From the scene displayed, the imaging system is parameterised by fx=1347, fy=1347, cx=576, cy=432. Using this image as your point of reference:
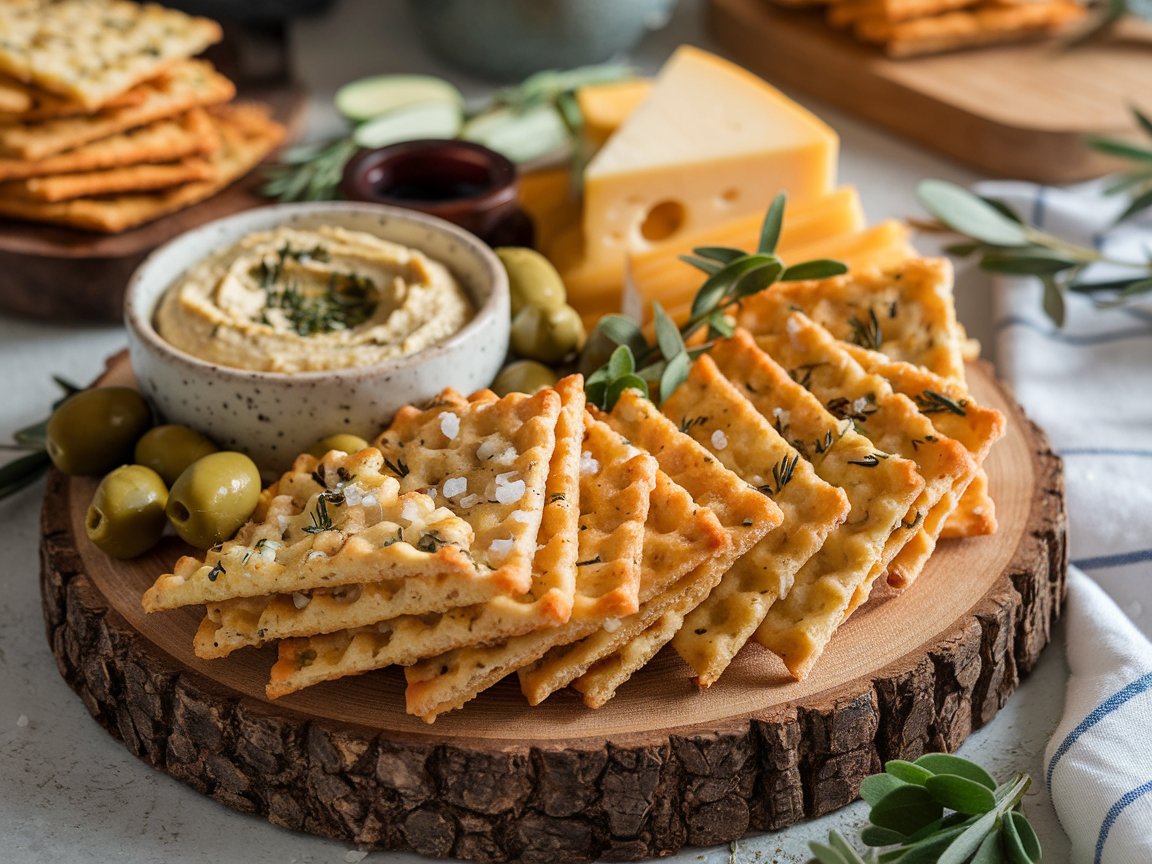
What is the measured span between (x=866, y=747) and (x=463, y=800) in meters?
0.68

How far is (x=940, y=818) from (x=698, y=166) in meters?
2.00

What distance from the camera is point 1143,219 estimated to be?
420 centimetres

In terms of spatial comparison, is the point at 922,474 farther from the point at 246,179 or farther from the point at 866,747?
the point at 246,179

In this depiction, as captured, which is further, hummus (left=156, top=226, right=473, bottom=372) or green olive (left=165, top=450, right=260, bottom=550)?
hummus (left=156, top=226, right=473, bottom=372)

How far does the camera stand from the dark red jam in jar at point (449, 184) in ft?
11.3

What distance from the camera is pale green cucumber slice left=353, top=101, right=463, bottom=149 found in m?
4.15

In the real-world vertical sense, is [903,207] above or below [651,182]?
below

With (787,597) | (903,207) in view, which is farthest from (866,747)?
(903,207)

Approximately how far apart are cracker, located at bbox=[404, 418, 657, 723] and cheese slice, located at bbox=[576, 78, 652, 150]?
6.16 ft

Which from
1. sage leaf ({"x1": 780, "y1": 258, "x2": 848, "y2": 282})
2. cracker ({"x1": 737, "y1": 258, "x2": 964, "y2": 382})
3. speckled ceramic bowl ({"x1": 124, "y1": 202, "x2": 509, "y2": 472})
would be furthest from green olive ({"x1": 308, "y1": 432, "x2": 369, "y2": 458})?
sage leaf ({"x1": 780, "y1": 258, "x2": 848, "y2": 282})

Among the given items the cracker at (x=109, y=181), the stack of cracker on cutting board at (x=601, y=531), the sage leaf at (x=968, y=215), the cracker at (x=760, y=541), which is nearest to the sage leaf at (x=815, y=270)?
the stack of cracker on cutting board at (x=601, y=531)

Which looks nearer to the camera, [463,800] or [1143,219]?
[463,800]

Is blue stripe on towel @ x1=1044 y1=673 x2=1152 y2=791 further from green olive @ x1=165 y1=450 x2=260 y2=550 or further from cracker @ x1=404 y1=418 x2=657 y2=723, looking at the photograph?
green olive @ x1=165 y1=450 x2=260 y2=550

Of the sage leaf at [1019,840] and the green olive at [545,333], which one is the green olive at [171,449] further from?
the sage leaf at [1019,840]
